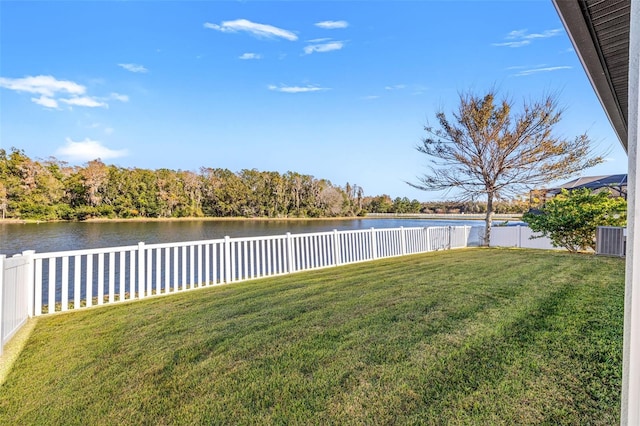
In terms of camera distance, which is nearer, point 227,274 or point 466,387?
point 466,387

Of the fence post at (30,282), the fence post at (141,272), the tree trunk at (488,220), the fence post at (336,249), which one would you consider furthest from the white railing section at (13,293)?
the tree trunk at (488,220)

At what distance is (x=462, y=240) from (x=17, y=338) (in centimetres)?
1272

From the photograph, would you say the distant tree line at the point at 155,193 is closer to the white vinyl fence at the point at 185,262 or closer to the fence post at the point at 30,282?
the white vinyl fence at the point at 185,262

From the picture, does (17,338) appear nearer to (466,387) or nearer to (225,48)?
(466,387)

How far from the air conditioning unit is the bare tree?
13.7 feet

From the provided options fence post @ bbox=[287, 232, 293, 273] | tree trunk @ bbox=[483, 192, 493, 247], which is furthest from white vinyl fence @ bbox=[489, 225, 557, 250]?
fence post @ bbox=[287, 232, 293, 273]

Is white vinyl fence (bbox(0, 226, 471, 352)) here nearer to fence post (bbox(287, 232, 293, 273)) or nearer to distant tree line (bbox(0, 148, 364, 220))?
fence post (bbox(287, 232, 293, 273))

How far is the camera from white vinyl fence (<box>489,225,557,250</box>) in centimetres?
1122

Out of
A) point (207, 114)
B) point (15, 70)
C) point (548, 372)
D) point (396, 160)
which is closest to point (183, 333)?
point (548, 372)

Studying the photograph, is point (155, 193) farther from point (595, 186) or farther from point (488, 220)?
point (595, 186)

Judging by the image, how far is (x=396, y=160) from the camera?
1909 centimetres

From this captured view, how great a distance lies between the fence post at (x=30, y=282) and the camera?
12.2 feet

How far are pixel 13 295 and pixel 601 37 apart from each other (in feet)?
18.2

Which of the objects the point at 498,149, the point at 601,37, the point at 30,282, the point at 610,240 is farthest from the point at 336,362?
the point at 498,149
